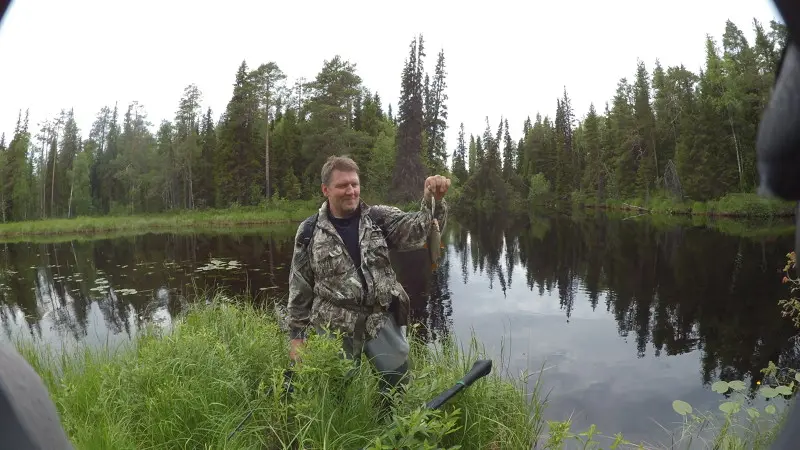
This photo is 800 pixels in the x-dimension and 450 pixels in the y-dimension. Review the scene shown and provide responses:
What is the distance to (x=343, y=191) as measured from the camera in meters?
4.25

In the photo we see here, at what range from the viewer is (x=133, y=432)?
408cm

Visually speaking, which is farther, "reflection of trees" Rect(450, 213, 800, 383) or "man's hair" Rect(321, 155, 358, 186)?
"reflection of trees" Rect(450, 213, 800, 383)

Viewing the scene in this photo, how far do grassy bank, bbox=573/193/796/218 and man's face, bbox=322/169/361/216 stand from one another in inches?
1149

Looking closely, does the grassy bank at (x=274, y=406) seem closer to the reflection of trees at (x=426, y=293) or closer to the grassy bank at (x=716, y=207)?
the reflection of trees at (x=426, y=293)

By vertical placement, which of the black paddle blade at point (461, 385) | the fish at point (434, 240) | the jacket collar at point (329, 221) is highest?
the jacket collar at point (329, 221)

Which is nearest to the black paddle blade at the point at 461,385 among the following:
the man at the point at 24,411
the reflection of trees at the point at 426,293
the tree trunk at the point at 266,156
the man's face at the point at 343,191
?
the man's face at the point at 343,191

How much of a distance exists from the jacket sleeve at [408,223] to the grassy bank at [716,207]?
28.8 meters

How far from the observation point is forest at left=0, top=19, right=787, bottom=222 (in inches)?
1620

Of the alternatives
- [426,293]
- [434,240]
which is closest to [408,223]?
[434,240]

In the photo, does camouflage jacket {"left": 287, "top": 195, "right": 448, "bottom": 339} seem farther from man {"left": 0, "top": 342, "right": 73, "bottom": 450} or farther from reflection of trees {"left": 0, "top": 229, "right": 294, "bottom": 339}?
reflection of trees {"left": 0, "top": 229, "right": 294, "bottom": 339}

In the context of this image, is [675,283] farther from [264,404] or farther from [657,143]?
[657,143]

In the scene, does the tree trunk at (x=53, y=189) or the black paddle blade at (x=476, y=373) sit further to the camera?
the tree trunk at (x=53, y=189)

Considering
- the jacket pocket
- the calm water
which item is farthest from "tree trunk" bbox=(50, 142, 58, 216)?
the jacket pocket

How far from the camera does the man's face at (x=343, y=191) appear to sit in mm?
4234
